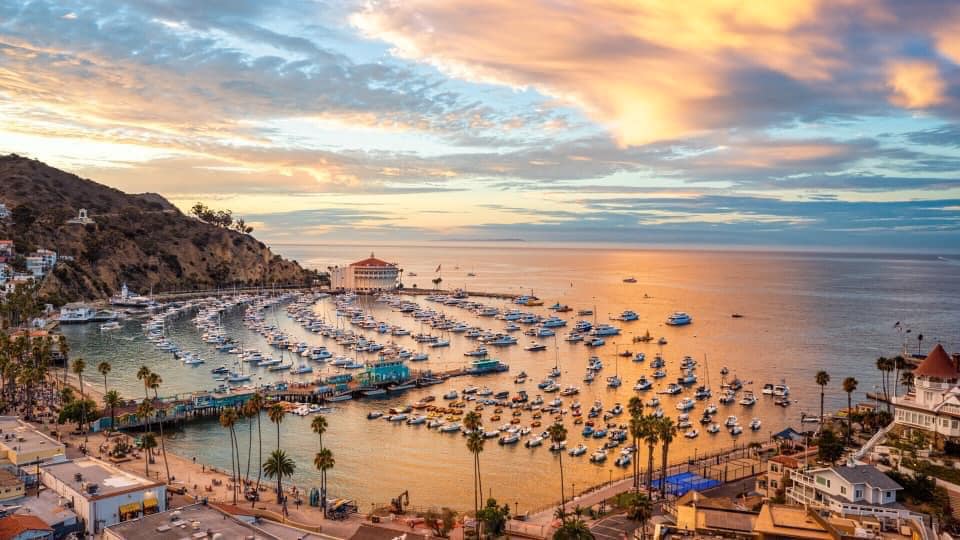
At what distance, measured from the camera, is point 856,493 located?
104ft

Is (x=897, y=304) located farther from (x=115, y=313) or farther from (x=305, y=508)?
(x=115, y=313)

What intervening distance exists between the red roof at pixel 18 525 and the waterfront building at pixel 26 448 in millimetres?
9013

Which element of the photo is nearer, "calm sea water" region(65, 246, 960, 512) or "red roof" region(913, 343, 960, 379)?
"red roof" region(913, 343, 960, 379)

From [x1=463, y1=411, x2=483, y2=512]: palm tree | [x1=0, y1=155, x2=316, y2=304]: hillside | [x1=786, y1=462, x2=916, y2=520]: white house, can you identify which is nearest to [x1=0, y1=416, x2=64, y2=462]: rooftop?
[x1=463, y1=411, x2=483, y2=512]: palm tree

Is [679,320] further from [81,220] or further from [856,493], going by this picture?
[81,220]

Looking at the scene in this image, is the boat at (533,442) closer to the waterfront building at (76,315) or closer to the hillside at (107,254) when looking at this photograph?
the waterfront building at (76,315)

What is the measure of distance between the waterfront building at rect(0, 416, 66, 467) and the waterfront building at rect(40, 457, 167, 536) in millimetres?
3083

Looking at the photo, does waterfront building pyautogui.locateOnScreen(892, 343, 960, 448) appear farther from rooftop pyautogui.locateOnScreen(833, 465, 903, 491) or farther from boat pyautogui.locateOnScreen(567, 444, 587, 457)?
boat pyautogui.locateOnScreen(567, 444, 587, 457)

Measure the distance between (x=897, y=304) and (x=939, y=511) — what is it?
492ft

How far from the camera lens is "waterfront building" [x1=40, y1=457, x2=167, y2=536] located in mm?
32594

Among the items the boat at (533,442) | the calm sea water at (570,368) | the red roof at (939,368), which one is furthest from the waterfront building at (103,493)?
the red roof at (939,368)

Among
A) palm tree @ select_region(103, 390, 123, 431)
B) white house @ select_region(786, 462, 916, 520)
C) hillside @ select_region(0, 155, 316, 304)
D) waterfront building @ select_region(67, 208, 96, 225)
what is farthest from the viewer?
waterfront building @ select_region(67, 208, 96, 225)

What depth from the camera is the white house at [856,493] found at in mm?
31078

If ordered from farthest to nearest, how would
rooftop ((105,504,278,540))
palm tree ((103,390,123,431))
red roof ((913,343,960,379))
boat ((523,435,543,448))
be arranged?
boat ((523,435,543,448))
palm tree ((103,390,123,431))
red roof ((913,343,960,379))
rooftop ((105,504,278,540))
